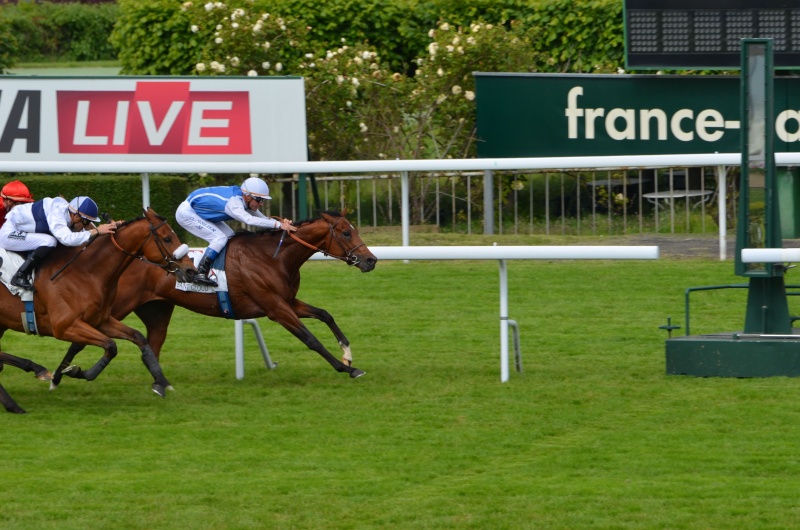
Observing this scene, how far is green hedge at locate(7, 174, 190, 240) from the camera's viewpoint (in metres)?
11.6

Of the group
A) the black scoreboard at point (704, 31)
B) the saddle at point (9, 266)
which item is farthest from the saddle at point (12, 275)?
the black scoreboard at point (704, 31)

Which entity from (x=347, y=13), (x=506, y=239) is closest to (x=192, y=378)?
(x=506, y=239)

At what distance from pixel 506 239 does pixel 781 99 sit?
241 centimetres

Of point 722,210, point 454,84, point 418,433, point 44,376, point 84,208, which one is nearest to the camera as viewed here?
point 418,433

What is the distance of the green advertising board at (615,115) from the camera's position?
1132cm

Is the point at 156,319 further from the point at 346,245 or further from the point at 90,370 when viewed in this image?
the point at 346,245

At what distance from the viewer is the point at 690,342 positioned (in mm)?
7133

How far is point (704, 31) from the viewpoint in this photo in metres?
9.85

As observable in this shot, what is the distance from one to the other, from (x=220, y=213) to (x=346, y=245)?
0.77m

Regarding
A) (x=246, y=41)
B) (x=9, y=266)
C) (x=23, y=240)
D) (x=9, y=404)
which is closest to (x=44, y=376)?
(x=9, y=404)

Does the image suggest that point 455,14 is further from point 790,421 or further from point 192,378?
point 790,421

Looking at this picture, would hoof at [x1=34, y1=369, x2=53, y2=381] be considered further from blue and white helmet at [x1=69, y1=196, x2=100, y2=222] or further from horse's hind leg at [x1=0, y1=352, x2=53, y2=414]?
blue and white helmet at [x1=69, y1=196, x2=100, y2=222]

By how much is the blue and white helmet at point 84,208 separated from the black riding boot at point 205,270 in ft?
1.94

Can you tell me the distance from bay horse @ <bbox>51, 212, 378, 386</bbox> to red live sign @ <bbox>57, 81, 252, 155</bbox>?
415 centimetres
